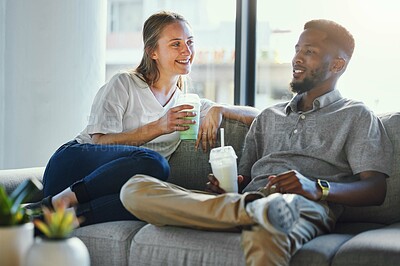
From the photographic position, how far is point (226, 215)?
205 centimetres

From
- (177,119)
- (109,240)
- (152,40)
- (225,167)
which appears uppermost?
(152,40)

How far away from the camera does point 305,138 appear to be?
2.61 m

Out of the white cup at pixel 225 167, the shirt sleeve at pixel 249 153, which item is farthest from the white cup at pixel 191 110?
the white cup at pixel 225 167

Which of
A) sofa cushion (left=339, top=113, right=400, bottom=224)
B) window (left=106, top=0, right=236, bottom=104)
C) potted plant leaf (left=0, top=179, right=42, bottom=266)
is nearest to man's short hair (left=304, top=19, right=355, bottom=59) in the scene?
sofa cushion (left=339, top=113, right=400, bottom=224)

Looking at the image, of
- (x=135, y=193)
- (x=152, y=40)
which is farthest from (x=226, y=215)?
(x=152, y=40)

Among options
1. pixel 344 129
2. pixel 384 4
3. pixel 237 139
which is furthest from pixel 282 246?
pixel 384 4

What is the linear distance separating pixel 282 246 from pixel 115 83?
134 cm

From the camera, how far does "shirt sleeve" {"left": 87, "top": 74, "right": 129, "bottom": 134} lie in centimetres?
294

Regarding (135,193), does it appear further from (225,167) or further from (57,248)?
(57,248)

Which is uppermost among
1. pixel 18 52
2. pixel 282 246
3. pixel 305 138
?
pixel 18 52

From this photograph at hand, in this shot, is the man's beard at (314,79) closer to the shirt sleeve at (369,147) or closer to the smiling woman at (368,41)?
the shirt sleeve at (369,147)

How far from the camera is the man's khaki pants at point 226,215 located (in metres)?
1.91

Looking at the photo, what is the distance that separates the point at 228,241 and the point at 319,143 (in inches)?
25.4

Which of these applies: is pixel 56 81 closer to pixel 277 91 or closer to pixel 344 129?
pixel 277 91
